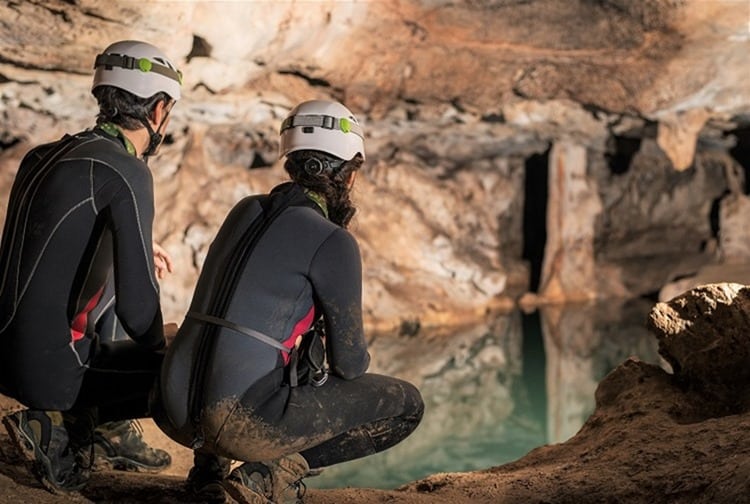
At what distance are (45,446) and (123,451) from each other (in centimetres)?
63

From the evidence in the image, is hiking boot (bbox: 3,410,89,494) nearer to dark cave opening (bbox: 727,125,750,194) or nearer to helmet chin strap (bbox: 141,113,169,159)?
helmet chin strap (bbox: 141,113,169,159)

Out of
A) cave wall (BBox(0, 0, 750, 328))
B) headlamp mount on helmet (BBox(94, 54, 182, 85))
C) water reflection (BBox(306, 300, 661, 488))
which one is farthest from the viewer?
cave wall (BBox(0, 0, 750, 328))

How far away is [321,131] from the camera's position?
2.34m

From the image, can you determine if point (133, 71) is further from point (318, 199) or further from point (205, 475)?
point (205, 475)

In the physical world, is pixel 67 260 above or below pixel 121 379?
above

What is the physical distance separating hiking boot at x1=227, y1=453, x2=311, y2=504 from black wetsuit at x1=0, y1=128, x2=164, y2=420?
48 centimetres

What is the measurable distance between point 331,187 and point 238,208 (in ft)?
0.89

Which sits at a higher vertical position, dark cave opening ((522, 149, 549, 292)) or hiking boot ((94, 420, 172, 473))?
dark cave opening ((522, 149, 549, 292))

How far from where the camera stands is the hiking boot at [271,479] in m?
2.21

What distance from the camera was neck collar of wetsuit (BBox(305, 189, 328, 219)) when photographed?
2282 millimetres

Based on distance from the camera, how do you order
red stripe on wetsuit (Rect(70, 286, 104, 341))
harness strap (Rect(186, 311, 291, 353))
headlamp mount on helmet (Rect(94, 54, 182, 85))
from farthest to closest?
headlamp mount on helmet (Rect(94, 54, 182, 85))
red stripe on wetsuit (Rect(70, 286, 104, 341))
harness strap (Rect(186, 311, 291, 353))

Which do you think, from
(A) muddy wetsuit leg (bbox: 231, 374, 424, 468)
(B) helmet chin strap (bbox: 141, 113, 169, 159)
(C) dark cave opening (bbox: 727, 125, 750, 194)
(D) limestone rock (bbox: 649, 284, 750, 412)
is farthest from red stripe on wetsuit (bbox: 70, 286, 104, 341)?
(C) dark cave opening (bbox: 727, 125, 750, 194)

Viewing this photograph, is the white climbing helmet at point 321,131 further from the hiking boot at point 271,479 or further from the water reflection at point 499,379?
the water reflection at point 499,379

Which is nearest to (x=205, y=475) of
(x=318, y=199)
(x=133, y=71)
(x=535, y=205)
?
(x=318, y=199)
